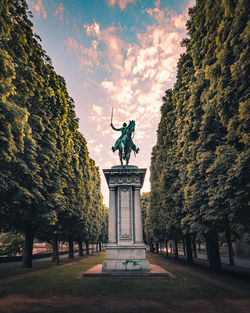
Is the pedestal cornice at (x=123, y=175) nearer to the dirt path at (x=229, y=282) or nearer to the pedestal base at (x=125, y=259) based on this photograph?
the pedestal base at (x=125, y=259)

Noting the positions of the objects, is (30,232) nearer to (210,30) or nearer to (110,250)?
(110,250)

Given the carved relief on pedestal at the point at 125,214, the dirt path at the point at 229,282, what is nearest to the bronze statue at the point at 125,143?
the carved relief on pedestal at the point at 125,214

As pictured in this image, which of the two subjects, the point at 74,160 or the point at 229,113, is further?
the point at 74,160

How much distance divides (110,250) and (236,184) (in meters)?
10.6

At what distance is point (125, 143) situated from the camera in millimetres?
19891

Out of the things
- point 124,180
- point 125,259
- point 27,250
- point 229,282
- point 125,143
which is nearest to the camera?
point 229,282

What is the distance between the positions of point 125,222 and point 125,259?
2727 mm

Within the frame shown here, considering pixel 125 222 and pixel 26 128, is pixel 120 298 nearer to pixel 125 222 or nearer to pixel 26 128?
pixel 125 222

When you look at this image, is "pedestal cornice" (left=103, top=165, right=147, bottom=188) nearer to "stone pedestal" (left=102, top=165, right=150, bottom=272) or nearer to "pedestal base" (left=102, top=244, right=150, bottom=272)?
"stone pedestal" (left=102, top=165, right=150, bottom=272)

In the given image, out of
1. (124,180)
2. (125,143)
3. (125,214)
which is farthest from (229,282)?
(125,143)

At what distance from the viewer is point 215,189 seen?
12.2m

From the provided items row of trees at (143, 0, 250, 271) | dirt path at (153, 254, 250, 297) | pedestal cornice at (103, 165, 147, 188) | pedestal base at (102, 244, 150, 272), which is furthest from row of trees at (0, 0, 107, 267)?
dirt path at (153, 254, 250, 297)

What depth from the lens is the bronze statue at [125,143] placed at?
19609 millimetres

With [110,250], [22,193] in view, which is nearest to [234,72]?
[22,193]
